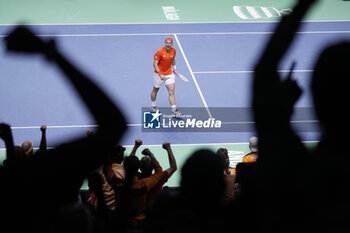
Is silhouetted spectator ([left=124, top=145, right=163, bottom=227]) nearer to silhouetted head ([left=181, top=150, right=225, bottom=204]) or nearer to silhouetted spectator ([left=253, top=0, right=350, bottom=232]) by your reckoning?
silhouetted head ([left=181, top=150, right=225, bottom=204])

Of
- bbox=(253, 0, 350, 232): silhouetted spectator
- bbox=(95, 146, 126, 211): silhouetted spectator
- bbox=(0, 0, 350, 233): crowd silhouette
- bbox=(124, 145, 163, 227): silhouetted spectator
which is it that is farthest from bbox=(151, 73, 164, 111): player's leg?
bbox=(253, 0, 350, 232): silhouetted spectator

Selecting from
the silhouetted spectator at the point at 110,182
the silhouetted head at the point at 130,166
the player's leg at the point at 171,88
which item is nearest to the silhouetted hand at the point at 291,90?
the silhouetted head at the point at 130,166

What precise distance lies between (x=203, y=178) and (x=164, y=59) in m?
9.53

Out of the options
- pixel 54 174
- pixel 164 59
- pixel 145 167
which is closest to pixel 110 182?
pixel 145 167

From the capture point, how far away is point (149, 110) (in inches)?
457

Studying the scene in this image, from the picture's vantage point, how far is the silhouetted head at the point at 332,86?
1.50m

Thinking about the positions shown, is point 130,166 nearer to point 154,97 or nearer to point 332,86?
point 332,86

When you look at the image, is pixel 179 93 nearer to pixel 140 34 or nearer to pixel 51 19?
pixel 140 34

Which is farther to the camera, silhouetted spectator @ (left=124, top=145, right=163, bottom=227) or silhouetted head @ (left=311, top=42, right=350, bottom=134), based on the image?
silhouetted spectator @ (left=124, top=145, right=163, bottom=227)

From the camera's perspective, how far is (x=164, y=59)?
1114 cm

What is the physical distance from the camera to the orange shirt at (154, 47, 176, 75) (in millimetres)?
11141

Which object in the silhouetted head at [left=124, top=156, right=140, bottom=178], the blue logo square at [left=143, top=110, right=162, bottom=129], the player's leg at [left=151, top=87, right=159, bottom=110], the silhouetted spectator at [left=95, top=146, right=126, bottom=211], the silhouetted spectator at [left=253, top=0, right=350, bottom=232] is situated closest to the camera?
the silhouetted spectator at [left=253, top=0, right=350, bottom=232]

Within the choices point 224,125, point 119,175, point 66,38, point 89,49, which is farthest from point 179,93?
point 119,175

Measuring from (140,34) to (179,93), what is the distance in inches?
206
